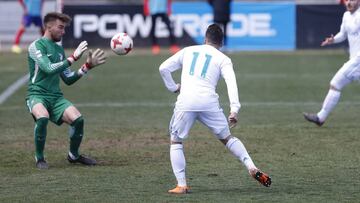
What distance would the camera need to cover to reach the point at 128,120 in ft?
53.6

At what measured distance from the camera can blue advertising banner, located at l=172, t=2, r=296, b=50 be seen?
1172 inches

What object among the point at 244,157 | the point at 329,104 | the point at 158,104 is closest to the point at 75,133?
the point at 244,157

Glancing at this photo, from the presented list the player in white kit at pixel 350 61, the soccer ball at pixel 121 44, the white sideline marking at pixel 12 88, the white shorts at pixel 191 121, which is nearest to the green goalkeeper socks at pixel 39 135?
the soccer ball at pixel 121 44

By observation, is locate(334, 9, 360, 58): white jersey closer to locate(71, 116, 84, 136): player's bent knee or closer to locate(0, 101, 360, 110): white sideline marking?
locate(0, 101, 360, 110): white sideline marking

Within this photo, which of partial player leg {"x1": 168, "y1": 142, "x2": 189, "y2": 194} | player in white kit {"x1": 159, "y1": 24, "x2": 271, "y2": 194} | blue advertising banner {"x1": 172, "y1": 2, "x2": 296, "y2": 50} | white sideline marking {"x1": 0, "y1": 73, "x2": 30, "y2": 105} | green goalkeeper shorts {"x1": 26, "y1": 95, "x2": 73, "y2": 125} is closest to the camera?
partial player leg {"x1": 168, "y1": 142, "x2": 189, "y2": 194}

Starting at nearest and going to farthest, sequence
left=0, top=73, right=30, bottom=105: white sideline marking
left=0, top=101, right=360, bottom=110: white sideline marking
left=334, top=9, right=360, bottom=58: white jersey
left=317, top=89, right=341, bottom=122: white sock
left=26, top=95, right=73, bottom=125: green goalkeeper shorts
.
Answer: left=26, top=95, right=73, bottom=125: green goalkeeper shorts < left=334, top=9, right=360, bottom=58: white jersey < left=317, top=89, right=341, bottom=122: white sock < left=0, top=101, right=360, bottom=110: white sideline marking < left=0, top=73, right=30, bottom=105: white sideline marking

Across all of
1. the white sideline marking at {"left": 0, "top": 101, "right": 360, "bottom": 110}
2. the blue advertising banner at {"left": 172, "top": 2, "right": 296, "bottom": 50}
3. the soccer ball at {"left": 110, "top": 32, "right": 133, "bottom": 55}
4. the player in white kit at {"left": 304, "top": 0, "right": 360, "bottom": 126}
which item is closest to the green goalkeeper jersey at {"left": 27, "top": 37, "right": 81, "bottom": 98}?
the soccer ball at {"left": 110, "top": 32, "right": 133, "bottom": 55}

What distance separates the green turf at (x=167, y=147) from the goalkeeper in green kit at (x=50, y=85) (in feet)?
0.94

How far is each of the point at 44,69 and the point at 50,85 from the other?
391 millimetres

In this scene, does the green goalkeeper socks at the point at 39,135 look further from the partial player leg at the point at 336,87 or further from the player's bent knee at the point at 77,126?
the partial player leg at the point at 336,87

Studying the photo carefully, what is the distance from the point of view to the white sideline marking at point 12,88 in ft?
64.5

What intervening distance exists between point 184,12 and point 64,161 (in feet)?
59.4

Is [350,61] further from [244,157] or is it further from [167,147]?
[244,157]

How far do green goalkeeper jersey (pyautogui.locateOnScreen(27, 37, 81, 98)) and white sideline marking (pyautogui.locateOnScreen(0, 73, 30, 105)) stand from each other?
724 cm
